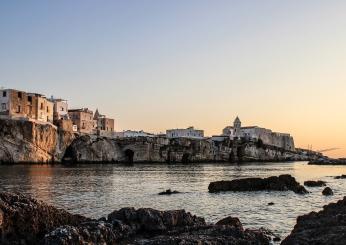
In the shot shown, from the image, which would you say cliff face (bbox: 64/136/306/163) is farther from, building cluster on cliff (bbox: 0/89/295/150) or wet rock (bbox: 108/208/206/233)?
wet rock (bbox: 108/208/206/233)

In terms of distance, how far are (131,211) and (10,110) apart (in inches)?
3565

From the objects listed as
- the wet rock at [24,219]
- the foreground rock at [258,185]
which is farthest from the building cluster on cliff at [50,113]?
the wet rock at [24,219]

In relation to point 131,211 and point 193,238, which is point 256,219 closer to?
point 131,211

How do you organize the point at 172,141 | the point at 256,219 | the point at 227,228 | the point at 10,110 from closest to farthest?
the point at 227,228 < the point at 256,219 < the point at 10,110 < the point at 172,141

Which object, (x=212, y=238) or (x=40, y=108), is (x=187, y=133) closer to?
(x=40, y=108)

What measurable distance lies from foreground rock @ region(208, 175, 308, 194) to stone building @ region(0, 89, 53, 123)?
2688 inches

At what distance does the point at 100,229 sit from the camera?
1750cm

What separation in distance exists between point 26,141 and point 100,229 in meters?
88.2

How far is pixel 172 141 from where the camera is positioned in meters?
149

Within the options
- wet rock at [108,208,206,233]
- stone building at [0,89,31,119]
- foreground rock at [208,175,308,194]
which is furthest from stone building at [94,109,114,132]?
wet rock at [108,208,206,233]

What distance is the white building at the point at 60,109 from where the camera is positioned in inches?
4949

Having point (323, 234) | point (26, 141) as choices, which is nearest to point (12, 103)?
point (26, 141)

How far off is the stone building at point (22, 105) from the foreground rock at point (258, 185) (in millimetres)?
68272

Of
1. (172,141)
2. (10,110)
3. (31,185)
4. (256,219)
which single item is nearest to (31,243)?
(256,219)
